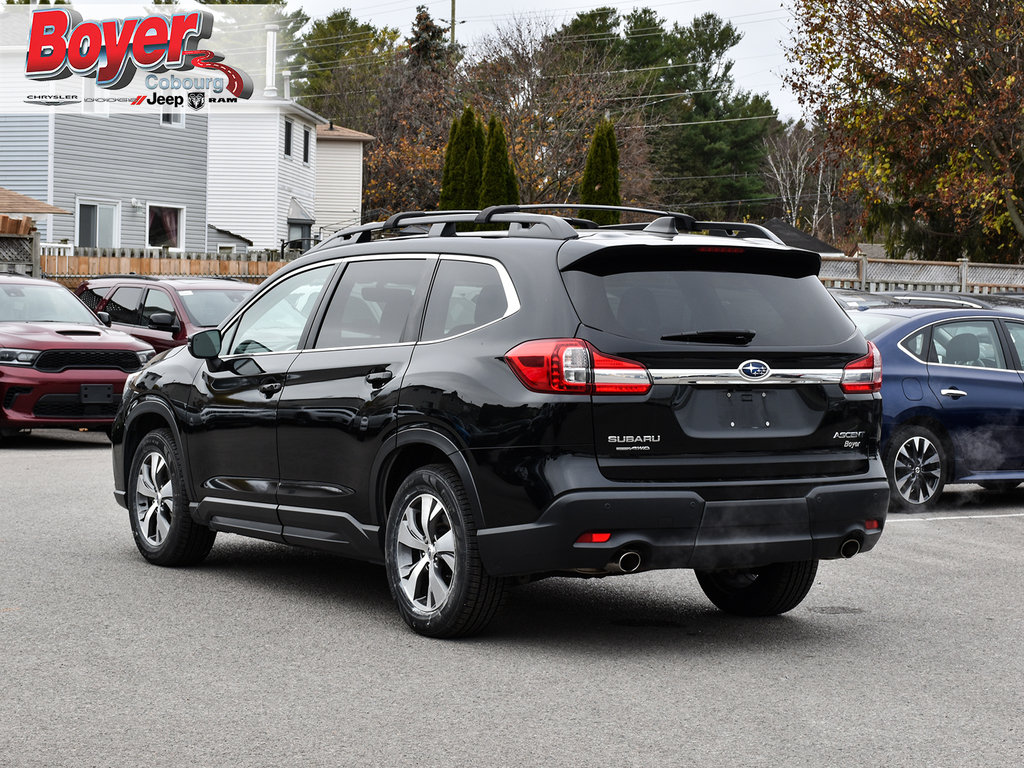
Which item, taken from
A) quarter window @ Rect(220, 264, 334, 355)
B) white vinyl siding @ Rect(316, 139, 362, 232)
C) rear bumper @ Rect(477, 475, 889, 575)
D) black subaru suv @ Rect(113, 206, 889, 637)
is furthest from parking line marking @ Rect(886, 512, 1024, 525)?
white vinyl siding @ Rect(316, 139, 362, 232)

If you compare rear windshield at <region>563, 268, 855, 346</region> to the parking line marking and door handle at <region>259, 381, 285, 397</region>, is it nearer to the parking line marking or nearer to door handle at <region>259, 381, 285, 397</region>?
door handle at <region>259, 381, 285, 397</region>

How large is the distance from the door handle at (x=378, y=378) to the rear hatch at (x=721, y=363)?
104cm

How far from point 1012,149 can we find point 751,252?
26183 millimetres

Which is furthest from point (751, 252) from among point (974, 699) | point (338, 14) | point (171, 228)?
point (338, 14)

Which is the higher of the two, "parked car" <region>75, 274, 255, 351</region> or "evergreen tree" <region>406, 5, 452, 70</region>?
"evergreen tree" <region>406, 5, 452, 70</region>

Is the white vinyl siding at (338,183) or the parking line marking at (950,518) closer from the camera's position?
the parking line marking at (950,518)

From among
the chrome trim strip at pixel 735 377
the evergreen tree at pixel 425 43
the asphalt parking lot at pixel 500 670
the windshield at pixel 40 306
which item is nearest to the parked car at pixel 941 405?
the asphalt parking lot at pixel 500 670

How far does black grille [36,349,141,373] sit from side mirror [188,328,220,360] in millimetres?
7833

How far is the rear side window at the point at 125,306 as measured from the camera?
18.6m

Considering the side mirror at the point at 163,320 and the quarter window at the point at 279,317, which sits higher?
the quarter window at the point at 279,317

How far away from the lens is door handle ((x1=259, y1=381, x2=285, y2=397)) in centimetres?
747

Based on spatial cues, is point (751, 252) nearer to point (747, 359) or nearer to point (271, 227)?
point (747, 359)

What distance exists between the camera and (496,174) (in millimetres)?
28938

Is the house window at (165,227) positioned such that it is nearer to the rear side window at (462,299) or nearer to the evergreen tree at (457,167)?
the evergreen tree at (457,167)
